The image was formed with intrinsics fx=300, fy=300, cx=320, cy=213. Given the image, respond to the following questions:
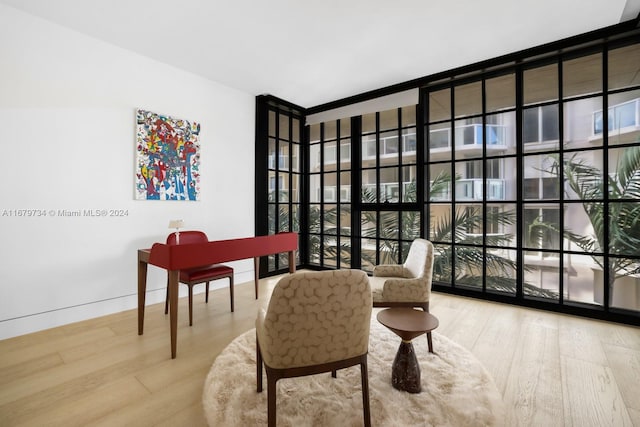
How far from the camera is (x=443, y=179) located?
12.5 ft

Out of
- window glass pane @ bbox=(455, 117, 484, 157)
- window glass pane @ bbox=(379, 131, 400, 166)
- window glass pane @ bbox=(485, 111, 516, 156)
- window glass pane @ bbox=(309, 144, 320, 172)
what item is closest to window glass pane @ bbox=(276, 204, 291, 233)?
window glass pane @ bbox=(309, 144, 320, 172)

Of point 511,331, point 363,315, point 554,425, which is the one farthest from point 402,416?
point 511,331

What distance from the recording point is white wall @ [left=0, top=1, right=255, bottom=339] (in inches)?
98.3

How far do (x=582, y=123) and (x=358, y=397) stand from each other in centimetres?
339

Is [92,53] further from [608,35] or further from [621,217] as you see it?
[621,217]

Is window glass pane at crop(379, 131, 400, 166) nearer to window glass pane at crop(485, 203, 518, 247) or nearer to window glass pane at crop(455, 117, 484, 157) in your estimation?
window glass pane at crop(455, 117, 484, 157)

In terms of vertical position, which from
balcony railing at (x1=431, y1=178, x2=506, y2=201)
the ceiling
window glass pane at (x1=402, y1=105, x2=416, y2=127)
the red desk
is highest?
the ceiling

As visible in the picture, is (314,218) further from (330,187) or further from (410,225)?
(410,225)

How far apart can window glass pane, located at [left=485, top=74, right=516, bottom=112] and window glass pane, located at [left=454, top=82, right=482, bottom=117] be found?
0.09 m

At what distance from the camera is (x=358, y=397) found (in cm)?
172

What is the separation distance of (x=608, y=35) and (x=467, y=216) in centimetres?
209

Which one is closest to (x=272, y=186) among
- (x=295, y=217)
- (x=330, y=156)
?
(x=295, y=217)

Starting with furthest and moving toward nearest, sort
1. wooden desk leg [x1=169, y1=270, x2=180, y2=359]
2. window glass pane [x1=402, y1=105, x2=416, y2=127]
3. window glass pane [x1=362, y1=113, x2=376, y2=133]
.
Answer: window glass pane [x1=362, y1=113, x2=376, y2=133], window glass pane [x1=402, y1=105, x2=416, y2=127], wooden desk leg [x1=169, y1=270, x2=180, y2=359]

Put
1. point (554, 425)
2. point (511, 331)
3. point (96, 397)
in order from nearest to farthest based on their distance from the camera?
1. point (554, 425)
2. point (96, 397)
3. point (511, 331)
